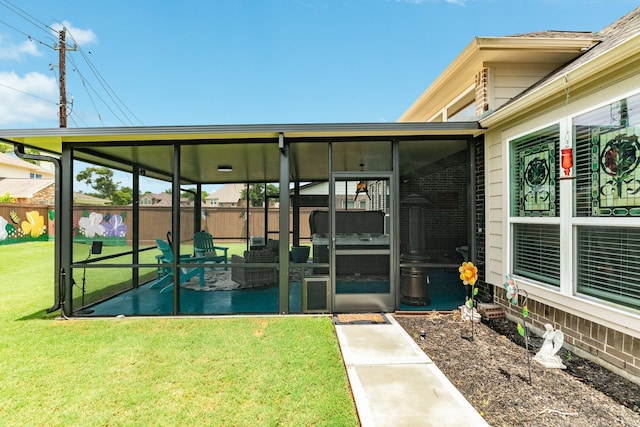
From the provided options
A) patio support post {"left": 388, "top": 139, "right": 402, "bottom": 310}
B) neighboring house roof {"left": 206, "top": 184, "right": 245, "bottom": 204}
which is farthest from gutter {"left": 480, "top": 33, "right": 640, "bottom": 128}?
neighboring house roof {"left": 206, "top": 184, "right": 245, "bottom": 204}

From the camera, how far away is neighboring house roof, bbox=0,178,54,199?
763 inches

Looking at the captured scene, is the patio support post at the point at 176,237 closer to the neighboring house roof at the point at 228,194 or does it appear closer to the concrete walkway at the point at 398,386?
the concrete walkway at the point at 398,386

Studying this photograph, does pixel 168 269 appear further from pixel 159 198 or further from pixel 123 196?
pixel 123 196

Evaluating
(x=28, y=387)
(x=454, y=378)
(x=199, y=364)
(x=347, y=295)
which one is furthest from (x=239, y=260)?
(x=454, y=378)

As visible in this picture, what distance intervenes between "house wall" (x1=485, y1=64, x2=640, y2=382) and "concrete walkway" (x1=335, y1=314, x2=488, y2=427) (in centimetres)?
142

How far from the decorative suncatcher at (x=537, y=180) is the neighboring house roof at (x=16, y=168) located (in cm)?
3103

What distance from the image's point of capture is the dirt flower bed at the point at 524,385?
220cm

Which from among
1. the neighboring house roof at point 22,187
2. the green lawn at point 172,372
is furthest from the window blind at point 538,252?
the neighboring house roof at point 22,187

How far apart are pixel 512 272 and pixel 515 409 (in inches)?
78.3

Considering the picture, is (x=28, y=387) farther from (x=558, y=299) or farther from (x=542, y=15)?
(x=542, y=15)

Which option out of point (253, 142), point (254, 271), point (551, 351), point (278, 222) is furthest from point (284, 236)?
point (551, 351)

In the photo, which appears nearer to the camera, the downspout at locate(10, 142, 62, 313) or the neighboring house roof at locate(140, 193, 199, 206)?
the downspout at locate(10, 142, 62, 313)

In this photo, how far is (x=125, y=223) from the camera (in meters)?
5.25

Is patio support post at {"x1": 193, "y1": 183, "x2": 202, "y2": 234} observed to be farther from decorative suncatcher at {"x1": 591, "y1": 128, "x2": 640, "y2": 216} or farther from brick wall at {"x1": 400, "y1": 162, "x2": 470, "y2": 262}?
decorative suncatcher at {"x1": 591, "y1": 128, "x2": 640, "y2": 216}
